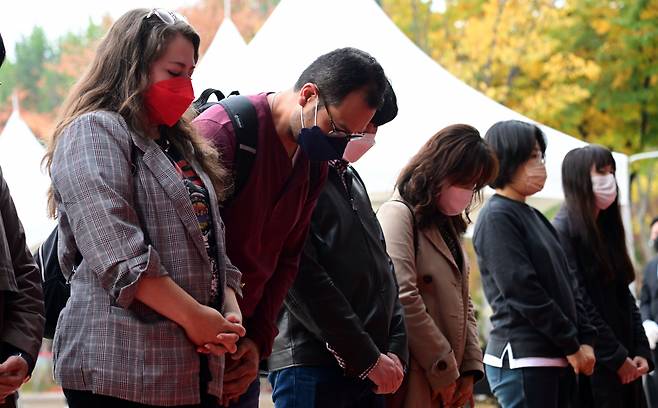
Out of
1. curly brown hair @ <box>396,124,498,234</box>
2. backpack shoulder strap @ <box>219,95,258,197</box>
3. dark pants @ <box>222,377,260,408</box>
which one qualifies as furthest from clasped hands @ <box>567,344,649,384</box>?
backpack shoulder strap @ <box>219,95,258,197</box>

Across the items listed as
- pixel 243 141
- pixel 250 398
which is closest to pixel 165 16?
pixel 243 141

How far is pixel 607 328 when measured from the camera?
6.17m

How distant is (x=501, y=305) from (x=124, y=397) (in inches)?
128

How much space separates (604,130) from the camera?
18281mm

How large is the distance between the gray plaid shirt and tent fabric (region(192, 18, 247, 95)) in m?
4.82

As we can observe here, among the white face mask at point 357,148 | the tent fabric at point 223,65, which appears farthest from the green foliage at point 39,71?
the white face mask at point 357,148

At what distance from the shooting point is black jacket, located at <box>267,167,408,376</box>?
13.4 feet

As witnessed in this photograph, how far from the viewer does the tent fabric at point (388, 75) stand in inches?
307

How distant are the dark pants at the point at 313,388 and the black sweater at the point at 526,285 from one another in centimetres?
157

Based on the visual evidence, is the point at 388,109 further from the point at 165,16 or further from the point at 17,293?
the point at 17,293

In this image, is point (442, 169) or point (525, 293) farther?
point (525, 293)

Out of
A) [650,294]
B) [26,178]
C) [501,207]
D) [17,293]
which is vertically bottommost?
[26,178]

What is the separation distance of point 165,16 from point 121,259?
0.81 metres

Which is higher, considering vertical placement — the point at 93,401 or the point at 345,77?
the point at 345,77
